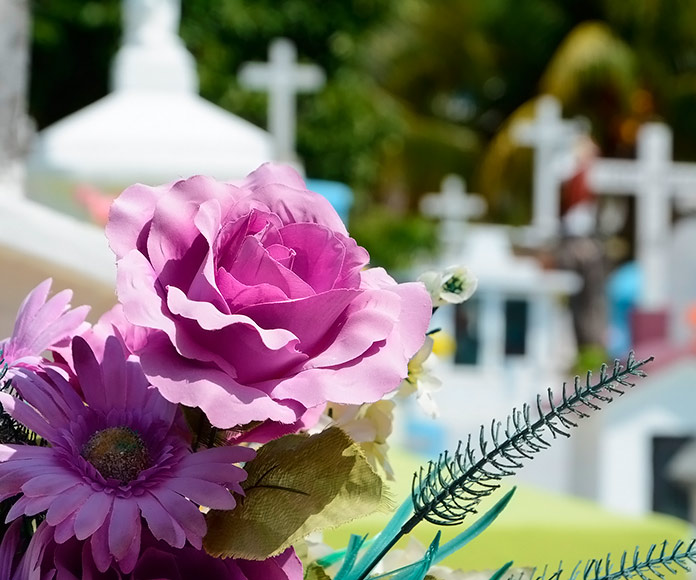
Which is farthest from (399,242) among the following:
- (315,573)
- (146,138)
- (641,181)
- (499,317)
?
(315,573)

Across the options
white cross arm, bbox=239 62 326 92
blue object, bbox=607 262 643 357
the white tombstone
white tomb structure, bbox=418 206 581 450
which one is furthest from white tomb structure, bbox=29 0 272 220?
blue object, bbox=607 262 643 357

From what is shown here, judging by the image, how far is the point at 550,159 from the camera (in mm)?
13469

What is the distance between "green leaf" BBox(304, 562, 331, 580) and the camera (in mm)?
679

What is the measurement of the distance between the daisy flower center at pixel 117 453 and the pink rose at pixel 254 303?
0.05 metres

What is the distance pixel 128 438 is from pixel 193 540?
0.22ft

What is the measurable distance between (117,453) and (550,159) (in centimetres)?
1327

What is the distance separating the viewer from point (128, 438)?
0.59 metres

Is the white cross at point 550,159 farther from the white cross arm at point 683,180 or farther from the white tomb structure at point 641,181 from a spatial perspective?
the white cross arm at point 683,180

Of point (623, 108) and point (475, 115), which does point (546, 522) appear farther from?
point (475, 115)

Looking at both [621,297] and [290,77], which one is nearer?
[290,77]

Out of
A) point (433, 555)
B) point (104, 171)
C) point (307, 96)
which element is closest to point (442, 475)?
point (433, 555)

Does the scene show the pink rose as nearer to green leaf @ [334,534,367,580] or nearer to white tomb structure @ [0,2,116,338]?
green leaf @ [334,534,367,580]

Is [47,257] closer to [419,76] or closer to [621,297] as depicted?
[621,297]

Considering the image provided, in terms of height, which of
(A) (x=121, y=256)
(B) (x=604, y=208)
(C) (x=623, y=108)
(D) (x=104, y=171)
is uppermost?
(C) (x=623, y=108)
